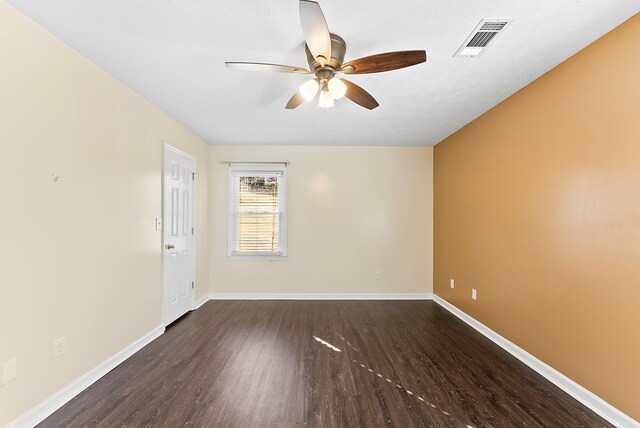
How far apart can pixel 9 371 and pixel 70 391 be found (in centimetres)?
56

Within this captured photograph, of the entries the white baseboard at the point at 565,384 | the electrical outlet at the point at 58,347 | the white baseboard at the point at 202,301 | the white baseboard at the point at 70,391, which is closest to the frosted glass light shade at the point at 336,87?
the electrical outlet at the point at 58,347

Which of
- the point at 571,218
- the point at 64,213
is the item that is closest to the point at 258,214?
the point at 64,213

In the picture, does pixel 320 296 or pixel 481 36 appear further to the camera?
pixel 320 296

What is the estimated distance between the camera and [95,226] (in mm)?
2352

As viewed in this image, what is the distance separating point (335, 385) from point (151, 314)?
2196 millimetres

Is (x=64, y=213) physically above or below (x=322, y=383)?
above

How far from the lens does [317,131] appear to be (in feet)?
13.2

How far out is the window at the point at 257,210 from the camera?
15.7ft

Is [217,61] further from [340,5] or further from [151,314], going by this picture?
[151,314]

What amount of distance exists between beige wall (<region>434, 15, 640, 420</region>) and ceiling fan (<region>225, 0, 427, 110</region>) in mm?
1392

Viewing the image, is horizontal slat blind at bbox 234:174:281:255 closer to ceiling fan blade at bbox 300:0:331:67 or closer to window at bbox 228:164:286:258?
window at bbox 228:164:286:258

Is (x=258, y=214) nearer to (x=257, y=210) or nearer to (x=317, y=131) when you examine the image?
(x=257, y=210)

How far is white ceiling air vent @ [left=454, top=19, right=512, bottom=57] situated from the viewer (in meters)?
1.79

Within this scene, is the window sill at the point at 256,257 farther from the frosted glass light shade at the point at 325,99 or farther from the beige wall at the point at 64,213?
the frosted glass light shade at the point at 325,99
